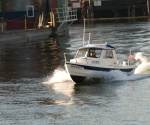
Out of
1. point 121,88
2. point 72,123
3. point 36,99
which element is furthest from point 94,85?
point 72,123

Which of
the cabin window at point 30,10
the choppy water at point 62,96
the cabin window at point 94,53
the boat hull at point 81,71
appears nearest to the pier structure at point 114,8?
the cabin window at point 30,10

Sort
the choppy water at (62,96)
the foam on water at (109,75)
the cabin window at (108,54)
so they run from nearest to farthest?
the choppy water at (62,96), the foam on water at (109,75), the cabin window at (108,54)


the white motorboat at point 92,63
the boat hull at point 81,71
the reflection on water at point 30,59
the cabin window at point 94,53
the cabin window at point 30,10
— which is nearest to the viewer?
the boat hull at point 81,71

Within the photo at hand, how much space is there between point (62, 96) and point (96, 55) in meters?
5.47

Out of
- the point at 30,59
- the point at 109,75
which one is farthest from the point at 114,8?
the point at 109,75

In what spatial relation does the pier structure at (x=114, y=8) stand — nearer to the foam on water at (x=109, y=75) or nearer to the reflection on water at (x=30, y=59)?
the reflection on water at (x=30, y=59)

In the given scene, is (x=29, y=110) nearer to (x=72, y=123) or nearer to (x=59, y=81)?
(x=72, y=123)

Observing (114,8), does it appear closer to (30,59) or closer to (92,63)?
(30,59)

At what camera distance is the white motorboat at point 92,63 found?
36594 millimetres

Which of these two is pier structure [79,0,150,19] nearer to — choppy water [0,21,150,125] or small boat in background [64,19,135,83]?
choppy water [0,21,150,125]

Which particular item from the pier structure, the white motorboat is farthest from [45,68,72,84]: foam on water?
the pier structure

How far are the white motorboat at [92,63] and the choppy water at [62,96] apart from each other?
493 mm

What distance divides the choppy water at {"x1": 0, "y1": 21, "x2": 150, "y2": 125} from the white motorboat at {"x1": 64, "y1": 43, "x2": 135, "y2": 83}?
1.62ft

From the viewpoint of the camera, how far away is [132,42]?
220ft
